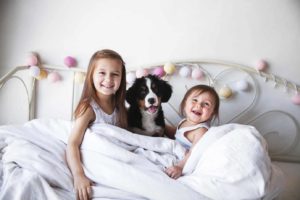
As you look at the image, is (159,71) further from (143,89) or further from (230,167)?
(230,167)

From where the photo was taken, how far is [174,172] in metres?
1.02

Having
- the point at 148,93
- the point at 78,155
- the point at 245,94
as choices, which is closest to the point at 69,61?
the point at 148,93

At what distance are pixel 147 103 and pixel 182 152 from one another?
27 centimetres

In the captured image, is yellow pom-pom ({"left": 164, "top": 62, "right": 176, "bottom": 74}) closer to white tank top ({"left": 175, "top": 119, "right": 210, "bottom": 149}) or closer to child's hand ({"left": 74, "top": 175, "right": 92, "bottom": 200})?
white tank top ({"left": 175, "top": 119, "right": 210, "bottom": 149})

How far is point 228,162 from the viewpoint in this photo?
0.95 meters

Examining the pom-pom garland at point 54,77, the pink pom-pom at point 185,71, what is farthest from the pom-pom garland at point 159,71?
the pom-pom garland at point 54,77

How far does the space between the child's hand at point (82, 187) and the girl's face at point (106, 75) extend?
0.38 metres

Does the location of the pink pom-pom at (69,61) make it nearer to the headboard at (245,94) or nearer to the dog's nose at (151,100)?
the headboard at (245,94)

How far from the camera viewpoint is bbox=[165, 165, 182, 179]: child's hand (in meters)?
1.01

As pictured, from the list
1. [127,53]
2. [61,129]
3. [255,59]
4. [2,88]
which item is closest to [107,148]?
[61,129]

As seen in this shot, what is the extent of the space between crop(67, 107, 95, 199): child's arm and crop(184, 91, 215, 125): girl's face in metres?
0.45

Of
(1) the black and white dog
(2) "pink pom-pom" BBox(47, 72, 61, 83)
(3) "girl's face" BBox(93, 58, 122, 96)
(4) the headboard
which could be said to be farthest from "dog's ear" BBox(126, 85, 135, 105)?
(2) "pink pom-pom" BBox(47, 72, 61, 83)

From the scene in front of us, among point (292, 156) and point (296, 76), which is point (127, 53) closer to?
point (296, 76)

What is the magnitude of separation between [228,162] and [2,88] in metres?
1.54
